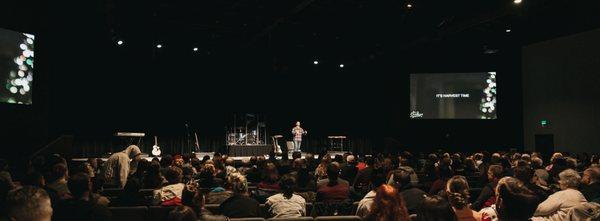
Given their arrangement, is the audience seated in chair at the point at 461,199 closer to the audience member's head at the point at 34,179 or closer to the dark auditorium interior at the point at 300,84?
the dark auditorium interior at the point at 300,84

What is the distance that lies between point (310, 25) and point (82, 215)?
1200 cm

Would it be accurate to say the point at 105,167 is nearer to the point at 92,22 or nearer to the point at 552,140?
the point at 92,22

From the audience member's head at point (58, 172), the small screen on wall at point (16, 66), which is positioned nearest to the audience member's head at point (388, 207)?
the audience member's head at point (58, 172)

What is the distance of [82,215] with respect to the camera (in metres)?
3.28

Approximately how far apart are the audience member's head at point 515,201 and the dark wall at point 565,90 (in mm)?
13503

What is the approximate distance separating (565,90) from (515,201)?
14.6m

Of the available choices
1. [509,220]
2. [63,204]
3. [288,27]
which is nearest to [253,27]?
[288,27]

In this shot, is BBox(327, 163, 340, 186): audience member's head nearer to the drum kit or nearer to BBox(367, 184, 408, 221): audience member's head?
BBox(367, 184, 408, 221): audience member's head

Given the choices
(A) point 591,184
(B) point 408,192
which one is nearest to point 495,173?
(A) point 591,184

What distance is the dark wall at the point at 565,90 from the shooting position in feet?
46.1

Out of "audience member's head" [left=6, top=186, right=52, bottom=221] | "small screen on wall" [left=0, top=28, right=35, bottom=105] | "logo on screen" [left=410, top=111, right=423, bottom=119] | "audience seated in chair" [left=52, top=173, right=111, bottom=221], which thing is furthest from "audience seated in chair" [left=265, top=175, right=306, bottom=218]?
"logo on screen" [left=410, top=111, right=423, bottom=119]

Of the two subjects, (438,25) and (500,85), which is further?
(500,85)

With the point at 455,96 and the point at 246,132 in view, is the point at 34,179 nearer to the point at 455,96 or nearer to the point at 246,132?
the point at 246,132

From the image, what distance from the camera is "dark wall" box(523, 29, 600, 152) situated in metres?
14.1
